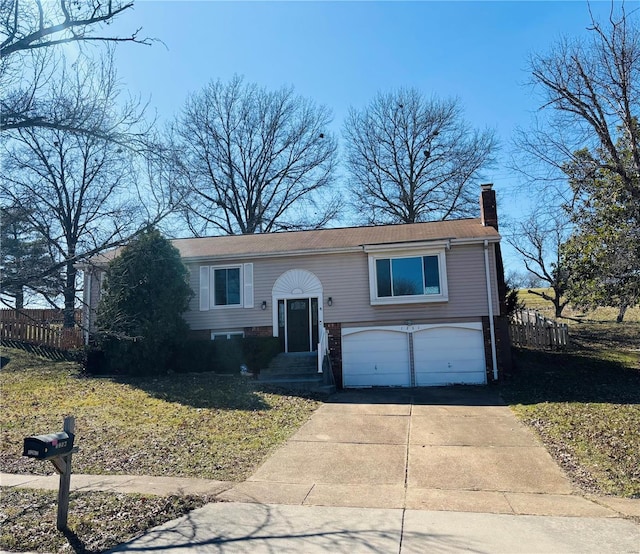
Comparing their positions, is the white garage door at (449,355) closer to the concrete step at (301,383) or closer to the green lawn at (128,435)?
the concrete step at (301,383)

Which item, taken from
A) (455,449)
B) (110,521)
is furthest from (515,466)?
(110,521)

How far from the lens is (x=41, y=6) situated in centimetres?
608

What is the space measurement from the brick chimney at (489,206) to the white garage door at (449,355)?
4.01 meters

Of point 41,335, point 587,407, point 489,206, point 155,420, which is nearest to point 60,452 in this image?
point 155,420

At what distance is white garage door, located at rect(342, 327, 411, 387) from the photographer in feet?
47.5

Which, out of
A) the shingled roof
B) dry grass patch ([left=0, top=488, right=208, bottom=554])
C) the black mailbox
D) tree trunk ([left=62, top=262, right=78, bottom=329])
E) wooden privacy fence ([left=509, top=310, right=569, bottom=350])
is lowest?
dry grass patch ([left=0, top=488, right=208, bottom=554])

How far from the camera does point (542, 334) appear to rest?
737 inches

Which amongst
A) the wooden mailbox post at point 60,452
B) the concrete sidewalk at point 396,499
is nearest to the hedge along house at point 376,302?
the concrete sidewalk at point 396,499

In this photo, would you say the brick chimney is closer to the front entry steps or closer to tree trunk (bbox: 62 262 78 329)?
the front entry steps

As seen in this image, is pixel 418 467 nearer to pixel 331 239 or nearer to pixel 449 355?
pixel 449 355

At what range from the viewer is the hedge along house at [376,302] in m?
14.3

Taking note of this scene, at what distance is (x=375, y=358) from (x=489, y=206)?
Result: 6.63 m

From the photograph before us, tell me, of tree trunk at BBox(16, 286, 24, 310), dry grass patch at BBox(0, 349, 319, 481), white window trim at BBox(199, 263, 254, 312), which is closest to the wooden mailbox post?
dry grass patch at BBox(0, 349, 319, 481)

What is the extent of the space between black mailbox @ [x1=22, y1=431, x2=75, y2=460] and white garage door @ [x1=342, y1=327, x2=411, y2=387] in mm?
10878
